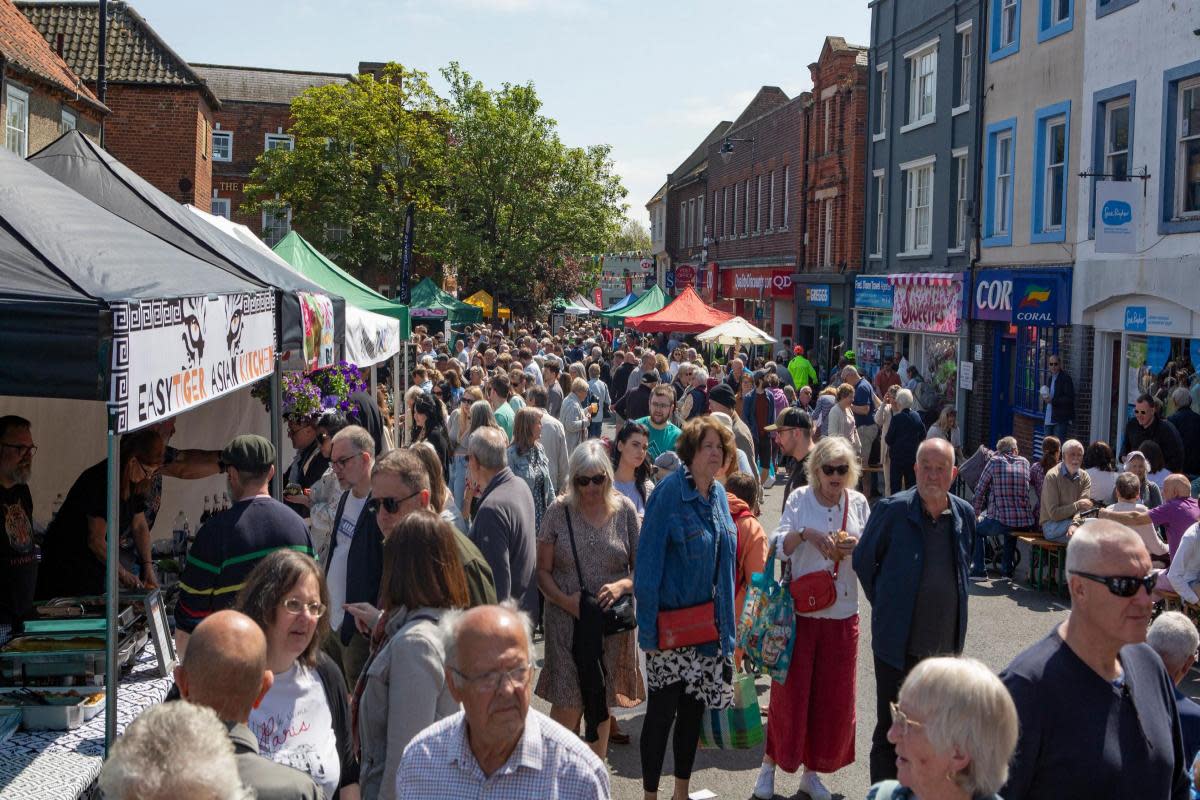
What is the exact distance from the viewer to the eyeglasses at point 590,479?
241 inches

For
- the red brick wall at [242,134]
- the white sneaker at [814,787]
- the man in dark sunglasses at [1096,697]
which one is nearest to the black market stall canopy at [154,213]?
the white sneaker at [814,787]

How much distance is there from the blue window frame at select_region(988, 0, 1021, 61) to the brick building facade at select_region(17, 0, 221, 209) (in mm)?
22103

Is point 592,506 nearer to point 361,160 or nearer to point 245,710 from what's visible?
point 245,710

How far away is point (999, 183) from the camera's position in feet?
75.1

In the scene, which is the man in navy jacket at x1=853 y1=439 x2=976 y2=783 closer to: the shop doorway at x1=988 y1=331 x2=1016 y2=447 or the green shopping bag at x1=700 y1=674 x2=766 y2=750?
the green shopping bag at x1=700 y1=674 x2=766 y2=750

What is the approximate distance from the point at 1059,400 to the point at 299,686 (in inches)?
687

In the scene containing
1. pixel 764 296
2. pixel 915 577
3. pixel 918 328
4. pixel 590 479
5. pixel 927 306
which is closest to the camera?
pixel 915 577

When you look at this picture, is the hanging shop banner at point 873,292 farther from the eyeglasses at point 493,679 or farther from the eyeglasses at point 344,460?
the eyeglasses at point 493,679

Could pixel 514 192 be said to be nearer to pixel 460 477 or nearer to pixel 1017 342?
pixel 1017 342

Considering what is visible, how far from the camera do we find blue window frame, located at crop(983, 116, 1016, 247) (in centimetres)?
2230

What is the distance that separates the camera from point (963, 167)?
2488cm

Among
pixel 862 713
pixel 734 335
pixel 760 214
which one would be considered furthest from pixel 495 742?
pixel 760 214

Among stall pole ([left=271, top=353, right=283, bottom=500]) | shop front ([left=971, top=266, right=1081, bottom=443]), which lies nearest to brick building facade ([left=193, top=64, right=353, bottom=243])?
shop front ([left=971, top=266, right=1081, bottom=443])

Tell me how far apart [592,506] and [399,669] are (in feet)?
7.85
